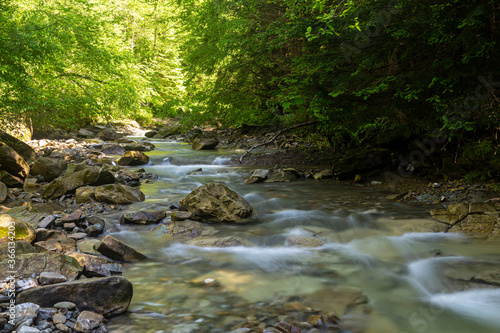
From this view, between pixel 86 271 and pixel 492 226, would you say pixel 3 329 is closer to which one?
pixel 86 271

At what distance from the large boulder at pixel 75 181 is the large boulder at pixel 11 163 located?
161 centimetres

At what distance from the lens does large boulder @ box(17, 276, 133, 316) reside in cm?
291

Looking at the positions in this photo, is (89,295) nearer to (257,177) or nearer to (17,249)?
(17,249)

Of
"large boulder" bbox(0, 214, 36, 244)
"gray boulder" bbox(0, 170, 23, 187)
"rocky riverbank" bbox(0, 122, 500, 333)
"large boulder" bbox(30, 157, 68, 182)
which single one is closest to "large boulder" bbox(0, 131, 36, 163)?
"rocky riverbank" bbox(0, 122, 500, 333)

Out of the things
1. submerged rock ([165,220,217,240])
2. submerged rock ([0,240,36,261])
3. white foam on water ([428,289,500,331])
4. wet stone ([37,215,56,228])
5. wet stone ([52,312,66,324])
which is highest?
submerged rock ([0,240,36,261])

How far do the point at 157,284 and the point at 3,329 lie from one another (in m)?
1.65

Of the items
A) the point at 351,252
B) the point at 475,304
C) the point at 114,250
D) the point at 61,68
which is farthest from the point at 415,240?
the point at 61,68

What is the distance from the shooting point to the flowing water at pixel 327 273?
3.29 metres

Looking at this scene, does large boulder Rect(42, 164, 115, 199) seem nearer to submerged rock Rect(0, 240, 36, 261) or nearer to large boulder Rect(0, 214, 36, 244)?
large boulder Rect(0, 214, 36, 244)

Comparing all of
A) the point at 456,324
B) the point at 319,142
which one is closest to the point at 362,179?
the point at 319,142

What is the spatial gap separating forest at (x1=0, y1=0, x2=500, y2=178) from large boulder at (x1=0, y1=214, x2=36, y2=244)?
459cm

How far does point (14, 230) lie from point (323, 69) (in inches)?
246

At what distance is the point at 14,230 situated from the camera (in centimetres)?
429

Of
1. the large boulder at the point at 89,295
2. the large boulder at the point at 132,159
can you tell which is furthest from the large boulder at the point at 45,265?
the large boulder at the point at 132,159
